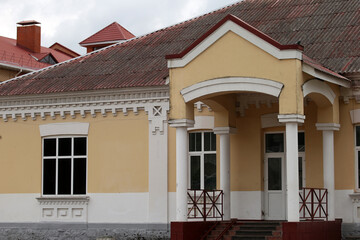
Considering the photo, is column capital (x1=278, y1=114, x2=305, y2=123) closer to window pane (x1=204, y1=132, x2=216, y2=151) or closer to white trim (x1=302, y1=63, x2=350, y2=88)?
white trim (x1=302, y1=63, x2=350, y2=88)

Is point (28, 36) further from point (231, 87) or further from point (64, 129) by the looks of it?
Result: point (231, 87)

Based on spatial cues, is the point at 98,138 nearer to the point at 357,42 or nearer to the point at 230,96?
the point at 230,96

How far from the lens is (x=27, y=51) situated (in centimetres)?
4231

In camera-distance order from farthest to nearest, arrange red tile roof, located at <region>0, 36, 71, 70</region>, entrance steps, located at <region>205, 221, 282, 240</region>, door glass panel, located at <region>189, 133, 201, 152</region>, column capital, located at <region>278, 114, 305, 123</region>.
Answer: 1. red tile roof, located at <region>0, 36, 71, 70</region>
2. door glass panel, located at <region>189, 133, 201, 152</region>
3. entrance steps, located at <region>205, 221, 282, 240</region>
4. column capital, located at <region>278, 114, 305, 123</region>

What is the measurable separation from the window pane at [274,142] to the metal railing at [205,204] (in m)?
1.66

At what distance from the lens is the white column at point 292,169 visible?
17422 mm

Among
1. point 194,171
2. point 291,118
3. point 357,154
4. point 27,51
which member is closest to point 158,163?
point 194,171

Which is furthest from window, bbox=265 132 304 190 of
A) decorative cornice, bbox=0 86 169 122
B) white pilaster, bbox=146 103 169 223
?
decorative cornice, bbox=0 86 169 122

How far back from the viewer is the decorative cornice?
21.9 m

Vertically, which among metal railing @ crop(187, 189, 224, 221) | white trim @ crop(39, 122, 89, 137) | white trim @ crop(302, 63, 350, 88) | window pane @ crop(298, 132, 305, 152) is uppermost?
white trim @ crop(302, 63, 350, 88)

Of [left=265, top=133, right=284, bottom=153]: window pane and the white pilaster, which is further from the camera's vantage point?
the white pilaster

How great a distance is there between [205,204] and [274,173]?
2328mm

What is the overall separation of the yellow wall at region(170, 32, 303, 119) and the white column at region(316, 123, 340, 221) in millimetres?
1839

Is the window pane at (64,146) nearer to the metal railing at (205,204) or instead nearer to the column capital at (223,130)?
the metal railing at (205,204)
